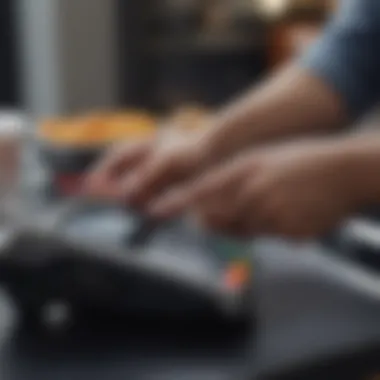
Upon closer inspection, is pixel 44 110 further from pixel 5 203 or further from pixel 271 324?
pixel 271 324

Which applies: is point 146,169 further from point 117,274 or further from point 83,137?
point 83,137

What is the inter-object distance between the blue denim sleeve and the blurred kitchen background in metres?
0.94

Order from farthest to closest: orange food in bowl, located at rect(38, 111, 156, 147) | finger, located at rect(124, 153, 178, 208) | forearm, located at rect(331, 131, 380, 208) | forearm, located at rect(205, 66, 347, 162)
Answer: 1. orange food in bowl, located at rect(38, 111, 156, 147)
2. forearm, located at rect(205, 66, 347, 162)
3. finger, located at rect(124, 153, 178, 208)
4. forearm, located at rect(331, 131, 380, 208)

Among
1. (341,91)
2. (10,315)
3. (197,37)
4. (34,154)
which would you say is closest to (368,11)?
(341,91)

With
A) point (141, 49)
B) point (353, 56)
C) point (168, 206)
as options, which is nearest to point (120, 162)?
point (168, 206)

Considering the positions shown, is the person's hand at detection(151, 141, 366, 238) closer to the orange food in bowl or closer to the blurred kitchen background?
the orange food in bowl

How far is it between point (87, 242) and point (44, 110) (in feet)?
4.40

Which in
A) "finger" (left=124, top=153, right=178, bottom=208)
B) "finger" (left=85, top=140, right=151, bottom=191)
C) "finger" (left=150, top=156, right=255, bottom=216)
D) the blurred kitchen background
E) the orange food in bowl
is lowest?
"finger" (left=150, top=156, right=255, bottom=216)

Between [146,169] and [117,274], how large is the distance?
0.13 metres

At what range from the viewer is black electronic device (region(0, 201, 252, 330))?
0.73 m

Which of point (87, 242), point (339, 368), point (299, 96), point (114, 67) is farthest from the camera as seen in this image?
point (114, 67)

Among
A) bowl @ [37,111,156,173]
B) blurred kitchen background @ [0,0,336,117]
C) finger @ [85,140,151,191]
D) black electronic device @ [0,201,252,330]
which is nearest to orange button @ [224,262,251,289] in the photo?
black electronic device @ [0,201,252,330]

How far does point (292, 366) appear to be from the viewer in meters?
0.66

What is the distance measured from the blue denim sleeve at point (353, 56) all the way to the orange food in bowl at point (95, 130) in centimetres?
20
